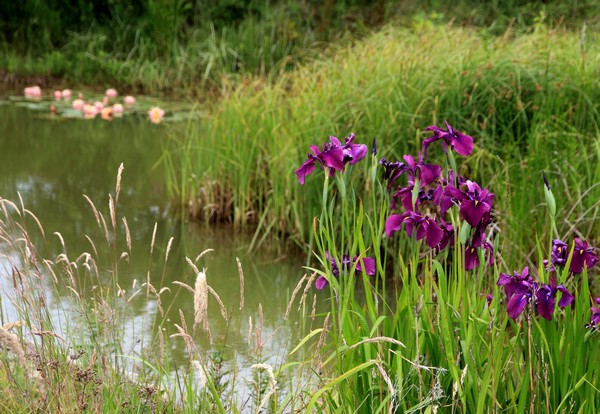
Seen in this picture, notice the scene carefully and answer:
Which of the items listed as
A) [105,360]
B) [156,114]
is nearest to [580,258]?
[105,360]

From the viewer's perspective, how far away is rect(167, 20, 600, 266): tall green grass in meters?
4.44

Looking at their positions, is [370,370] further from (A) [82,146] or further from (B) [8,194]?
(A) [82,146]

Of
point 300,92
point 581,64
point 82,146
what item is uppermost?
point 581,64

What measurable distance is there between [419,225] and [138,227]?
3.57 meters

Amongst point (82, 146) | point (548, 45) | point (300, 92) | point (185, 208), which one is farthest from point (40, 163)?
point (548, 45)

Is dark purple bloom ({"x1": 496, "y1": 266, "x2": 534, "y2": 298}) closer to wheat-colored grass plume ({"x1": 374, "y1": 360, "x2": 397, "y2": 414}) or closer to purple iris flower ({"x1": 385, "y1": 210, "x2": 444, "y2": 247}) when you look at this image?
purple iris flower ({"x1": 385, "y1": 210, "x2": 444, "y2": 247})

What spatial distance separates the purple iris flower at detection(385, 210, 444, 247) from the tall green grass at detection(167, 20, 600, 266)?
1.97 metres

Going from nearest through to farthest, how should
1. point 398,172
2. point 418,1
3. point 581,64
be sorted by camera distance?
point 398,172
point 581,64
point 418,1

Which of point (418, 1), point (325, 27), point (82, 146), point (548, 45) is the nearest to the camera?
point (548, 45)

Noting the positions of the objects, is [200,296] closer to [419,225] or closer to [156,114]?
[419,225]

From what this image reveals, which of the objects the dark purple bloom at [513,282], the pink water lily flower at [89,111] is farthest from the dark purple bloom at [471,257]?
the pink water lily flower at [89,111]

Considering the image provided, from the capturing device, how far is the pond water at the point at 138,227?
3.84 meters

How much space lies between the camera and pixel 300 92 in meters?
5.71

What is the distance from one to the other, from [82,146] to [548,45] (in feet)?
13.9
